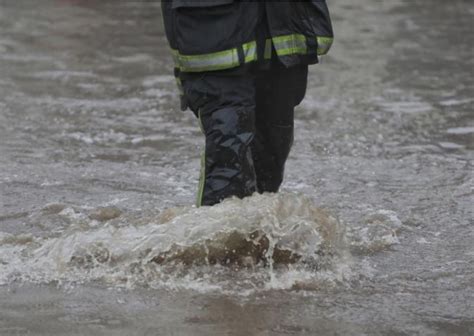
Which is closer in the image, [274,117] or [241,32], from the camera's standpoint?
[241,32]

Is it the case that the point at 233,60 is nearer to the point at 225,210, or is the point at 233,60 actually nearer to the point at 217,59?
the point at 217,59

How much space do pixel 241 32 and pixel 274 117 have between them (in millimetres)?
555

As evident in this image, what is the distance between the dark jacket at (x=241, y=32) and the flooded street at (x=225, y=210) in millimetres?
598

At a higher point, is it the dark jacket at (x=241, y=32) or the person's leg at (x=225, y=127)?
the dark jacket at (x=241, y=32)

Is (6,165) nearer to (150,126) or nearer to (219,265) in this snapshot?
(150,126)

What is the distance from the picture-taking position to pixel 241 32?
4.49m

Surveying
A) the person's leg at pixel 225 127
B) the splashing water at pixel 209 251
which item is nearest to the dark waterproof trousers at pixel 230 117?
the person's leg at pixel 225 127

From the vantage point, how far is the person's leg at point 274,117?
15.7 feet

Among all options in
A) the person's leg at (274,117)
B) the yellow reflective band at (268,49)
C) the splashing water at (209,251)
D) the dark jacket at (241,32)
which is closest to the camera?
the splashing water at (209,251)

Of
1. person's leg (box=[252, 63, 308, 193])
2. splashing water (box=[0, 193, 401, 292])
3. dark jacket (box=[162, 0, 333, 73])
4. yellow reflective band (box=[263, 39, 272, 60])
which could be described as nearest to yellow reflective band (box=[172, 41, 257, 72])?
dark jacket (box=[162, 0, 333, 73])

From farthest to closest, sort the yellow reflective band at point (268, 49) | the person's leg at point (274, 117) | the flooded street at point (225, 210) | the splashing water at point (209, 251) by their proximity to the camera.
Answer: the person's leg at point (274, 117) < the yellow reflective band at point (268, 49) < the splashing water at point (209, 251) < the flooded street at point (225, 210)

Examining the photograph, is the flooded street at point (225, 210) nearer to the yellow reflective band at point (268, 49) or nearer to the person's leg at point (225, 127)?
the person's leg at point (225, 127)

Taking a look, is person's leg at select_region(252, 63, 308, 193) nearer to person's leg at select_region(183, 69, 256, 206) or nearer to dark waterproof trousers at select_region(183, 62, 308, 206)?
dark waterproof trousers at select_region(183, 62, 308, 206)

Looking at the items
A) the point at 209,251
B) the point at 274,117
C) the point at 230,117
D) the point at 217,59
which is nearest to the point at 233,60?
the point at 217,59
